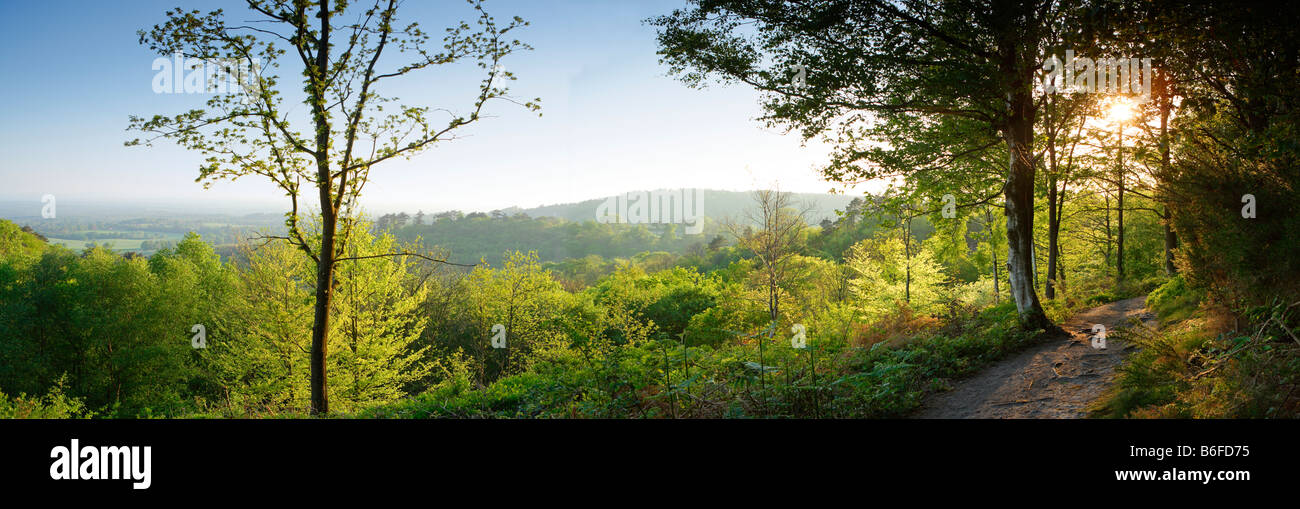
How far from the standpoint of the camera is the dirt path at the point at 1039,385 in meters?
5.75

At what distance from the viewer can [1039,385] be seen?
259 inches

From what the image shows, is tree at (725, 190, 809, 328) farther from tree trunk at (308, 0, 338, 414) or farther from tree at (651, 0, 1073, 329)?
tree trunk at (308, 0, 338, 414)

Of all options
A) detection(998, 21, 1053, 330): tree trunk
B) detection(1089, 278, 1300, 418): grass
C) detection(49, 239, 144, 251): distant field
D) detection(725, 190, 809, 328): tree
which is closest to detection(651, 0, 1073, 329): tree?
detection(998, 21, 1053, 330): tree trunk

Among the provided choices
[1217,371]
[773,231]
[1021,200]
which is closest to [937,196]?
[1021,200]

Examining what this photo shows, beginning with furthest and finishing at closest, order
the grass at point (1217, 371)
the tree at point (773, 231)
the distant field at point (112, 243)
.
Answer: the distant field at point (112, 243), the tree at point (773, 231), the grass at point (1217, 371)

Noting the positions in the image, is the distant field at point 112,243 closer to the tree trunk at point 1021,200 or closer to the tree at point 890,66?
the tree at point 890,66

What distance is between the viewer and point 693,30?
377 inches

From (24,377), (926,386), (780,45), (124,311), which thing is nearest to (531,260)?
(124,311)

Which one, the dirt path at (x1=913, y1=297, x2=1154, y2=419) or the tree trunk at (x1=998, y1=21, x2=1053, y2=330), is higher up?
the tree trunk at (x1=998, y1=21, x2=1053, y2=330)

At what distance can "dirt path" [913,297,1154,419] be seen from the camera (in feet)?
18.9

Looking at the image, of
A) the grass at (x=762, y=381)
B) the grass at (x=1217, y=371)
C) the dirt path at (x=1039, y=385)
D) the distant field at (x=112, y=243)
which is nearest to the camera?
the grass at (x=1217, y=371)
